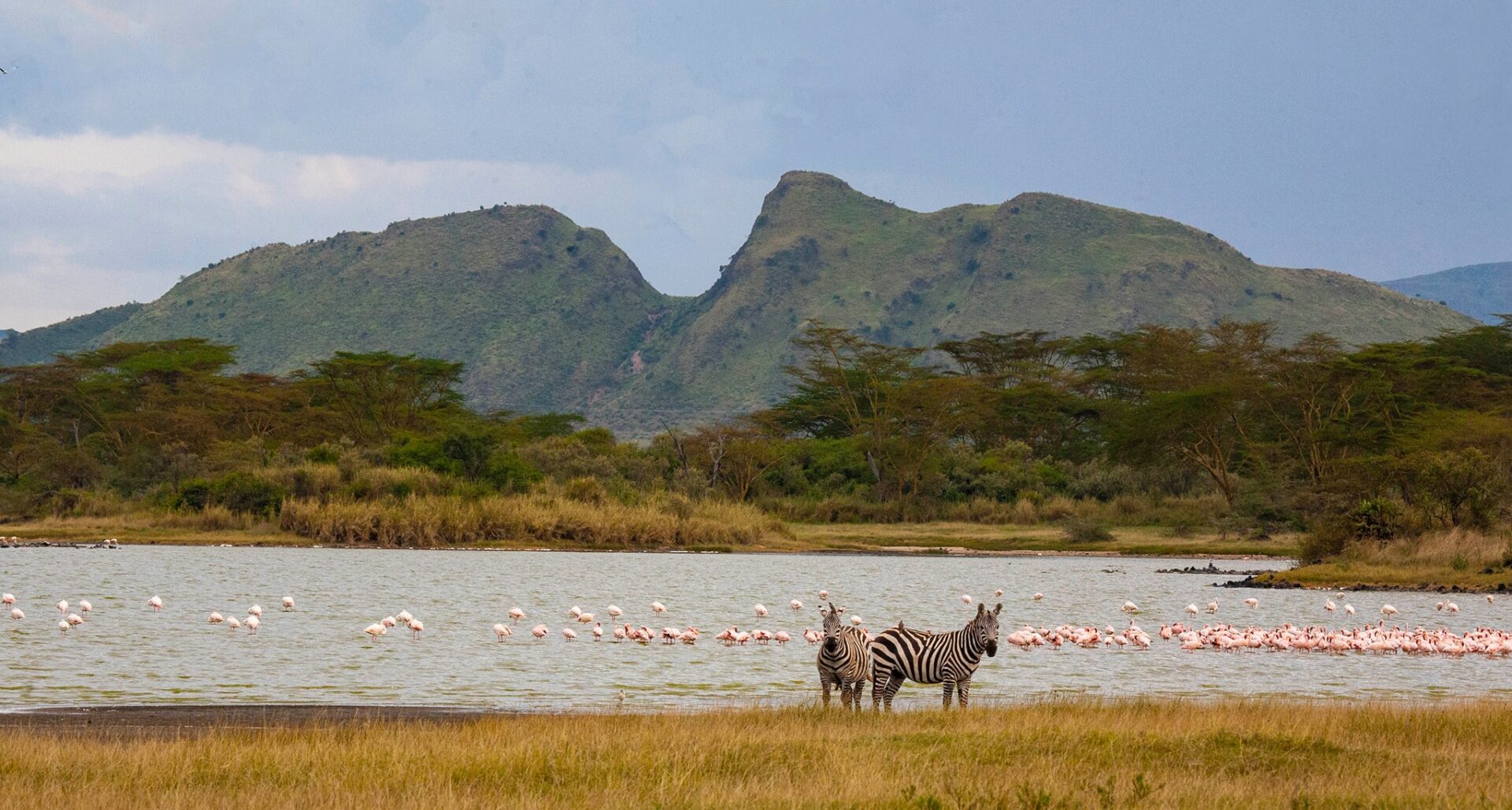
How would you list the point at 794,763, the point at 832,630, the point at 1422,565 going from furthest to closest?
the point at 1422,565, the point at 832,630, the point at 794,763

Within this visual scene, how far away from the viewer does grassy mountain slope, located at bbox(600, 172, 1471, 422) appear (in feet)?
521

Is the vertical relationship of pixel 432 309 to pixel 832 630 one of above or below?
above

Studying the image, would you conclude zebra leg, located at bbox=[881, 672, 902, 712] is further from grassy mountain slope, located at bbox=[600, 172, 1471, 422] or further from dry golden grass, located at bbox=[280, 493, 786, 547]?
grassy mountain slope, located at bbox=[600, 172, 1471, 422]

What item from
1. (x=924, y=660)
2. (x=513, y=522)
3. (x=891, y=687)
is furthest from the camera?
(x=513, y=522)

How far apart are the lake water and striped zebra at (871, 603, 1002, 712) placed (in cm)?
142

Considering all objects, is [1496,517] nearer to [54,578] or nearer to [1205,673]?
[1205,673]

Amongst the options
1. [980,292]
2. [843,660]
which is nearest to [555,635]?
[843,660]

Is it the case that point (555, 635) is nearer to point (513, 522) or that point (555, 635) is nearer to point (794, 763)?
point (794, 763)

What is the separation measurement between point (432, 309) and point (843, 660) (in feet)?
555

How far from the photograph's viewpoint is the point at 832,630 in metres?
13.9

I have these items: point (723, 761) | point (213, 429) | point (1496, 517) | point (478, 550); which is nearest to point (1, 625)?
point (723, 761)

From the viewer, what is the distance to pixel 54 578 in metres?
33.8

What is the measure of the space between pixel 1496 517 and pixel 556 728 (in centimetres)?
3406

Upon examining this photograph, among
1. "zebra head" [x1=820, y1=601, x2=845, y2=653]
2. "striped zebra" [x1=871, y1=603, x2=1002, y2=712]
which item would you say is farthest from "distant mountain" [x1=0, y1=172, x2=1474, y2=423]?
"zebra head" [x1=820, y1=601, x2=845, y2=653]
